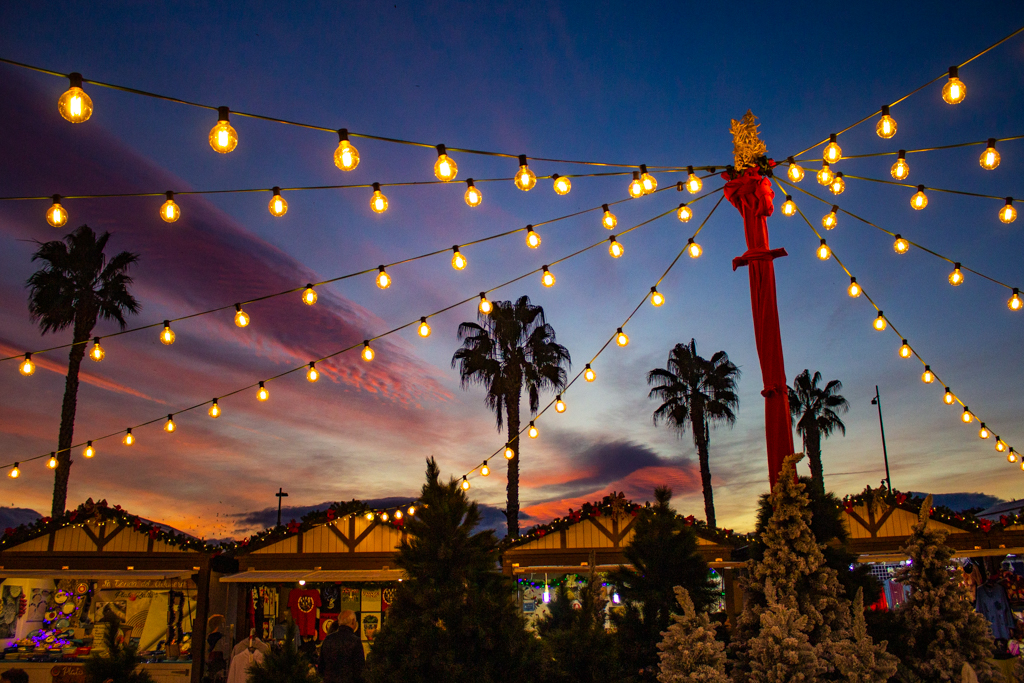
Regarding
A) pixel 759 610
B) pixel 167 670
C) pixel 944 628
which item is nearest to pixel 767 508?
pixel 759 610

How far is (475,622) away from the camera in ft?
14.4

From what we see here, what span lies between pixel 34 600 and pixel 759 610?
53.6ft

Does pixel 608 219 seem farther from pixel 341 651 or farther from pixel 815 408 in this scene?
pixel 815 408

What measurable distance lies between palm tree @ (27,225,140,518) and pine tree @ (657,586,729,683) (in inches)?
744

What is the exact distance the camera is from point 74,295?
785 inches

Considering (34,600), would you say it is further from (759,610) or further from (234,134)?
Answer: (759,610)

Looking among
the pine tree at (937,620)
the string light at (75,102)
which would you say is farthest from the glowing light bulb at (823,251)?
the string light at (75,102)

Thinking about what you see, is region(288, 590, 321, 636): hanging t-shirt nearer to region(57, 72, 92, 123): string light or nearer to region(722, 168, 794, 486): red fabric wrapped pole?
region(722, 168, 794, 486): red fabric wrapped pole

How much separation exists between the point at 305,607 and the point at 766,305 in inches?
503

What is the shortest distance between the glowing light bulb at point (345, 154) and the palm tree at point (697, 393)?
22.0 m

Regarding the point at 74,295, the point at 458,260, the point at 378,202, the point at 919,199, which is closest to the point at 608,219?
the point at 458,260

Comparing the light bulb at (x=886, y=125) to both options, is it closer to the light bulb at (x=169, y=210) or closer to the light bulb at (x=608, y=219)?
the light bulb at (x=608, y=219)

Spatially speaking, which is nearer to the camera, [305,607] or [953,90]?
[953,90]

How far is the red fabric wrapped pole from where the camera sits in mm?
6078
